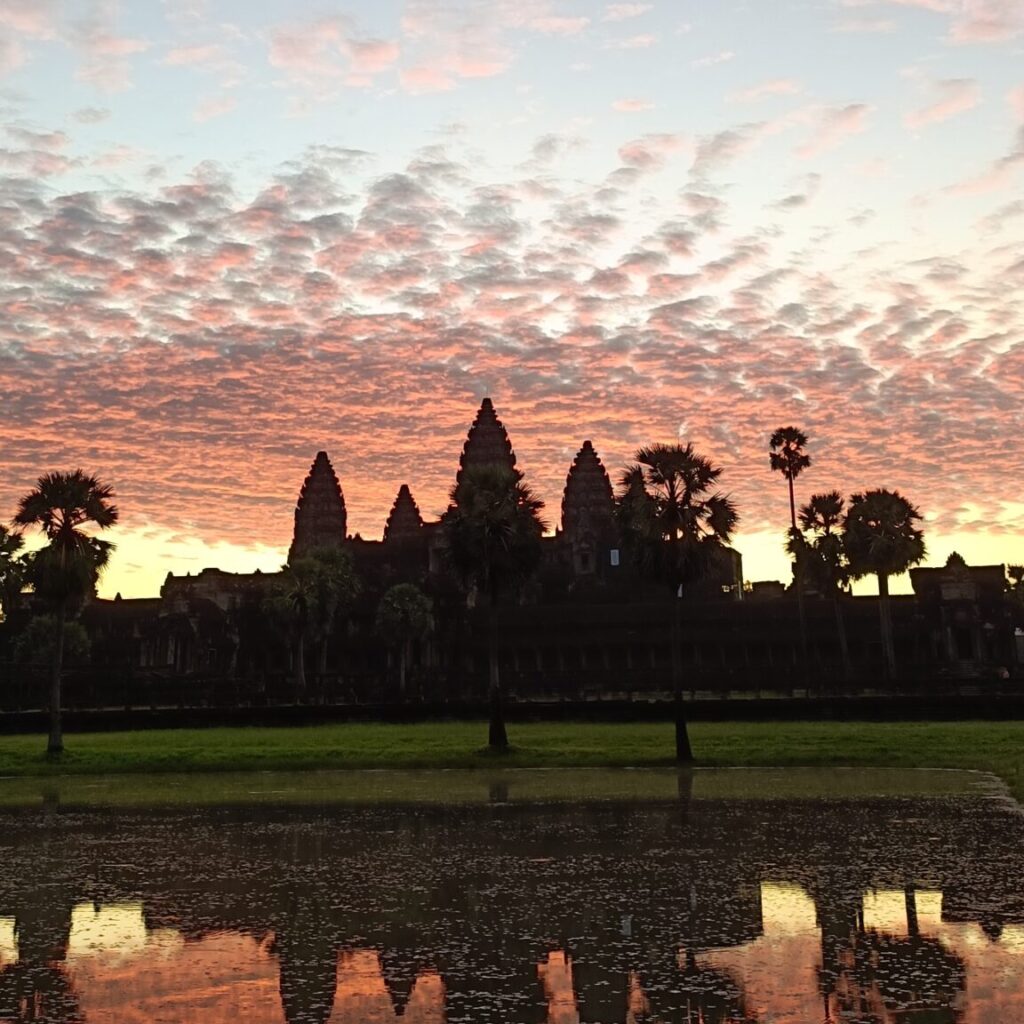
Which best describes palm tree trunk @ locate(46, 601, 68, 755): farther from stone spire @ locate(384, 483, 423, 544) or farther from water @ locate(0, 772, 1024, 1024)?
stone spire @ locate(384, 483, 423, 544)

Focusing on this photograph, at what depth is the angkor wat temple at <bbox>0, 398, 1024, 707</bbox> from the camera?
63125mm

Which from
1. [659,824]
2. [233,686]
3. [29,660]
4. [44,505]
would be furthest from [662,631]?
[659,824]

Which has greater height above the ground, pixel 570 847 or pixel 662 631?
pixel 662 631

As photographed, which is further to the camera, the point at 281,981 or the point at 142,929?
the point at 142,929

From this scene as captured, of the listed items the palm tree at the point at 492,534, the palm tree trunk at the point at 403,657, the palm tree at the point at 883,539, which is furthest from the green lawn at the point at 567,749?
the palm tree trunk at the point at 403,657

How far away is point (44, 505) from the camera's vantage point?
42.2m

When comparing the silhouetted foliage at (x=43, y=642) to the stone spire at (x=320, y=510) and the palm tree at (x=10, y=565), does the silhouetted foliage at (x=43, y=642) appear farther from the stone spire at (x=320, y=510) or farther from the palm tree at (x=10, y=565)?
the stone spire at (x=320, y=510)

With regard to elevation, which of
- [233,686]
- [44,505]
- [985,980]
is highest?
[44,505]

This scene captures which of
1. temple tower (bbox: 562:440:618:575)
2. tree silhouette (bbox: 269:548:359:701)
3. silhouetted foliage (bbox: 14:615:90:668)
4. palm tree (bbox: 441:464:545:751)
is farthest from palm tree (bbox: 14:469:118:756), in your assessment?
temple tower (bbox: 562:440:618:575)

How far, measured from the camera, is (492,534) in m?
41.7

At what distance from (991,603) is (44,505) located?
194ft

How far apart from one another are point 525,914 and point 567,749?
994 inches

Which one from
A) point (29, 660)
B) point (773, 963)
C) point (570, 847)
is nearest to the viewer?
point (773, 963)

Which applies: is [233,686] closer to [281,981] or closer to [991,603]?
[991,603]
